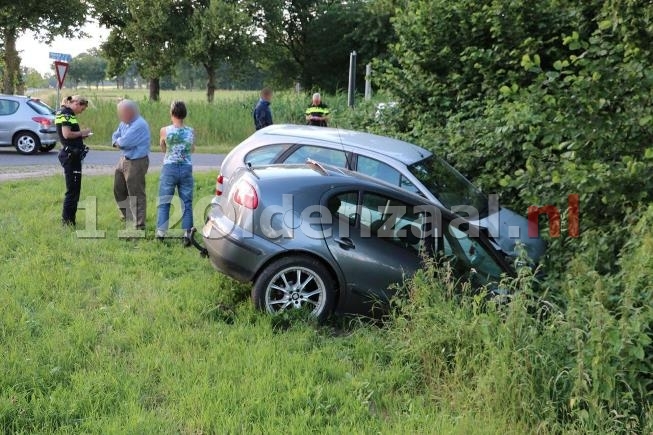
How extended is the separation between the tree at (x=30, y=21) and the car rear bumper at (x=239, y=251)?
2592cm

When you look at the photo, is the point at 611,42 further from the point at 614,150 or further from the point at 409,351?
the point at 409,351

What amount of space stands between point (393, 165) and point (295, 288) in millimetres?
1976

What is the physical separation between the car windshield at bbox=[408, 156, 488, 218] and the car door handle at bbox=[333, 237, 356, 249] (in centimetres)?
153

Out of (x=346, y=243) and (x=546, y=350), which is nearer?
(x=546, y=350)

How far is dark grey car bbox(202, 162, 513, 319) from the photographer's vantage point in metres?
4.95

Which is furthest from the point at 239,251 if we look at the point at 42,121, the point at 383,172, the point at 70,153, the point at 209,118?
the point at 209,118

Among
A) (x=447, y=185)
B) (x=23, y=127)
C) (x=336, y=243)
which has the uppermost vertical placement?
(x=23, y=127)

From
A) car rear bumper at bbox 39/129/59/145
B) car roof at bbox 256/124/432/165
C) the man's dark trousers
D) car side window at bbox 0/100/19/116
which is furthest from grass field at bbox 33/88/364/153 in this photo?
car roof at bbox 256/124/432/165

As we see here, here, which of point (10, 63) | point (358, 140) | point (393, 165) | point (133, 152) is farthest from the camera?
point (10, 63)

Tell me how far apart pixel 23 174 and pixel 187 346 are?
1009 cm

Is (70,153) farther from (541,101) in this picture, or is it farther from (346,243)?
(541,101)

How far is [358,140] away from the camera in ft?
22.2

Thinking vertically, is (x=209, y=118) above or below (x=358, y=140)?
above

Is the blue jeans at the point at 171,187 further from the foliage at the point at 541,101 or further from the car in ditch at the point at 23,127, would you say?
the car in ditch at the point at 23,127
